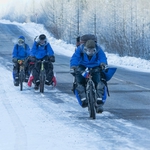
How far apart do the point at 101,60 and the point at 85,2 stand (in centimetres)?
6732

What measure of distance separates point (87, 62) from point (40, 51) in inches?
183

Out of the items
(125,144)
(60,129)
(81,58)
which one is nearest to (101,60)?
(81,58)

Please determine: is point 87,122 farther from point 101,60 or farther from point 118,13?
point 118,13

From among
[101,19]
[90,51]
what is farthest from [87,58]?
[101,19]

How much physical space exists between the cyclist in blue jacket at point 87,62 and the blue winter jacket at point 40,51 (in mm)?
4503

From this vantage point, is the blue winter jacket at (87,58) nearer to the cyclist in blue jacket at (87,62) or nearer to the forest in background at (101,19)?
the cyclist in blue jacket at (87,62)

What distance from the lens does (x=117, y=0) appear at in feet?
223

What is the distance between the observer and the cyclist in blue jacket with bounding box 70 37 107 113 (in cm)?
1067

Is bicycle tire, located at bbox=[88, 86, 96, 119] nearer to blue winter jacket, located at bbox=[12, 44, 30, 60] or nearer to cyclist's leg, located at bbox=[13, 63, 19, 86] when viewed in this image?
cyclist's leg, located at bbox=[13, 63, 19, 86]

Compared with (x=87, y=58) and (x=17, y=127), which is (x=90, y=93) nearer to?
(x=87, y=58)

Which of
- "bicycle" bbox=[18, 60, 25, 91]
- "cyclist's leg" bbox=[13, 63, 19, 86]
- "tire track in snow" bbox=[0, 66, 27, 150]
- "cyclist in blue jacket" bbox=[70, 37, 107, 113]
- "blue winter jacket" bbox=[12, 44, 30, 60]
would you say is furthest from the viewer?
"blue winter jacket" bbox=[12, 44, 30, 60]

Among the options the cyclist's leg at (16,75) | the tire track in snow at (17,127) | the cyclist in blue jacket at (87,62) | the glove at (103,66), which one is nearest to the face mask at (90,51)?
the cyclist in blue jacket at (87,62)

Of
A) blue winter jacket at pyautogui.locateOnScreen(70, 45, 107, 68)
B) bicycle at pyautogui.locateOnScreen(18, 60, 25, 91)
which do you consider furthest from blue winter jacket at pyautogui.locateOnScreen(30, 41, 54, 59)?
blue winter jacket at pyautogui.locateOnScreen(70, 45, 107, 68)

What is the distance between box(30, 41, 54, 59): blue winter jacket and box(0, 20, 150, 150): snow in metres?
1.90
